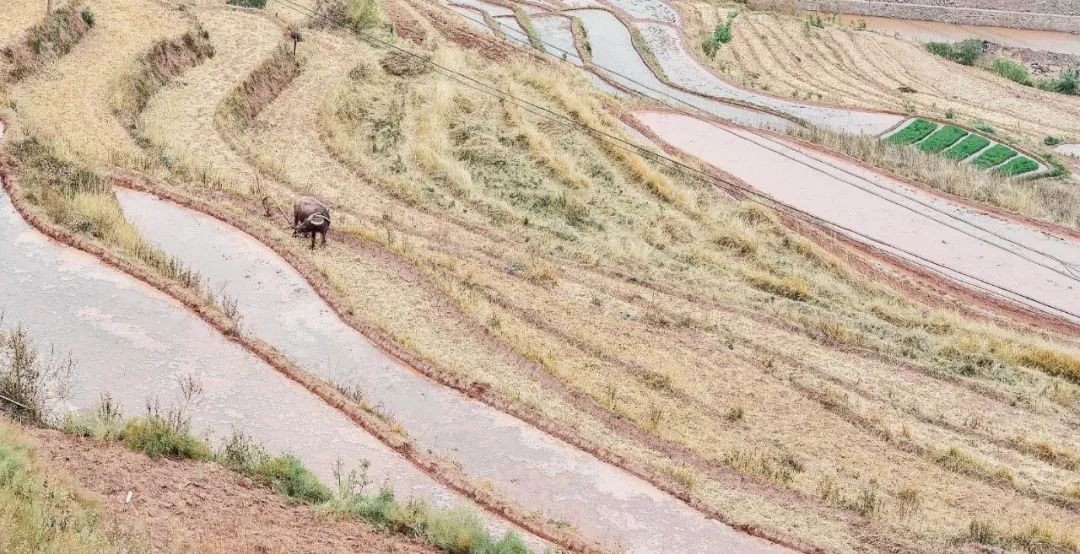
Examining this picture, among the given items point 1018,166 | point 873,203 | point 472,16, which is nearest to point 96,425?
point 873,203

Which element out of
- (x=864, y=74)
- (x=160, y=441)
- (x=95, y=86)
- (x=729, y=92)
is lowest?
(x=160, y=441)

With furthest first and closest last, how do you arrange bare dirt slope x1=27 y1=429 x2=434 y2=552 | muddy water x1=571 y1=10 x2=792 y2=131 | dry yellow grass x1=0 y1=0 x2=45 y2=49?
1. muddy water x1=571 y1=10 x2=792 y2=131
2. dry yellow grass x1=0 y1=0 x2=45 y2=49
3. bare dirt slope x1=27 y1=429 x2=434 y2=552

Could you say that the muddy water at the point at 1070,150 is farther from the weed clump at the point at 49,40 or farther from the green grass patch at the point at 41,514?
the green grass patch at the point at 41,514

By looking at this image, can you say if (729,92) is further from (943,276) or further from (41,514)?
(41,514)

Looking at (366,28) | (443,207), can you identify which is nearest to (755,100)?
(366,28)

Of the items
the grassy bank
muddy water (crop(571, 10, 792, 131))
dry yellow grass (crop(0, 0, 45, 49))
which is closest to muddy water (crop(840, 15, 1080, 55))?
muddy water (crop(571, 10, 792, 131))

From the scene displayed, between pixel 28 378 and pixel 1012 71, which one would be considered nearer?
pixel 28 378

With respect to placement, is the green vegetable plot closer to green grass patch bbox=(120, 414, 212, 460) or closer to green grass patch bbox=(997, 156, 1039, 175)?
green grass patch bbox=(997, 156, 1039, 175)
